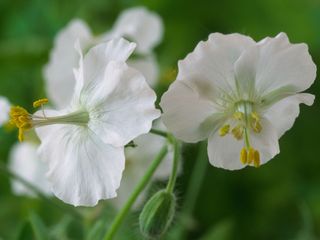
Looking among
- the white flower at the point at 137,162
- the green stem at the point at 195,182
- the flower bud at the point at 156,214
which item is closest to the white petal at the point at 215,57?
the flower bud at the point at 156,214

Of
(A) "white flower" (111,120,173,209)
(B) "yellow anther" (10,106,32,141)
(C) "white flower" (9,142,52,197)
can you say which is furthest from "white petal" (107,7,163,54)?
(B) "yellow anther" (10,106,32,141)

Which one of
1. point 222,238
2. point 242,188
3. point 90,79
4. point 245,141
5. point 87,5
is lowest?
point 242,188

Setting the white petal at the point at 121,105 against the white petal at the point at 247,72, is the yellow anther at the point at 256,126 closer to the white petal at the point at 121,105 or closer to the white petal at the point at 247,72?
the white petal at the point at 247,72

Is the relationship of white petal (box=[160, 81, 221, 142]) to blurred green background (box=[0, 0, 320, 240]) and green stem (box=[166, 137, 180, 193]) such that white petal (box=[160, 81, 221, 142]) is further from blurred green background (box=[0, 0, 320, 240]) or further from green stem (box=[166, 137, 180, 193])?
blurred green background (box=[0, 0, 320, 240])

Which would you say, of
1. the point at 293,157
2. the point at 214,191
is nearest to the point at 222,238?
the point at 214,191

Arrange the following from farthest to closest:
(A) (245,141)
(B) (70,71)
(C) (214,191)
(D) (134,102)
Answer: (C) (214,191) < (B) (70,71) < (A) (245,141) < (D) (134,102)

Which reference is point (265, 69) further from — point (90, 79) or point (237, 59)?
point (90, 79)
